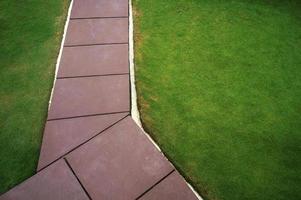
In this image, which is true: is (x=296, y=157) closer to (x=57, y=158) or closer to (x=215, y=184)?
(x=215, y=184)

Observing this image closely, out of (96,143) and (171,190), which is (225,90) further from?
(96,143)

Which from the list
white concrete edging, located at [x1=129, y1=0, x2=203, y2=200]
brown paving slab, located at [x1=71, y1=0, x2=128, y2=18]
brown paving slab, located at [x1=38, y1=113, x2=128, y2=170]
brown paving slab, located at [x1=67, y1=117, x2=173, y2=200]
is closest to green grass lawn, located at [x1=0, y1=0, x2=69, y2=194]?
brown paving slab, located at [x1=38, y1=113, x2=128, y2=170]

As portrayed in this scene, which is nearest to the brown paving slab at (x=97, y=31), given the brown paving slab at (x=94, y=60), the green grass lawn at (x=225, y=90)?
the brown paving slab at (x=94, y=60)

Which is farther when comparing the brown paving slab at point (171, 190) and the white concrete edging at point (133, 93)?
the white concrete edging at point (133, 93)

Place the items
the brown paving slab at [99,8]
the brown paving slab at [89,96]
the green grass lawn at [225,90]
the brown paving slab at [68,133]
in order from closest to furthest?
the green grass lawn at [225,90], the brown paving slab at [68,133], the brown paving slab at [89,96], the brown paving slab at [99,8]

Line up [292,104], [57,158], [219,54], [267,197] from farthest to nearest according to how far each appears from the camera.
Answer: [219,54], [292,104], [57,158], [267,197]

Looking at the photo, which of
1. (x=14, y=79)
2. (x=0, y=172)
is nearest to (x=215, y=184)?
(x=0, y=172)

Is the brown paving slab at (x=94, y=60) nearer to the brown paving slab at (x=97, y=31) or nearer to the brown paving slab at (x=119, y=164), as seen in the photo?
the brown paving slab at (x=97, y=31)
